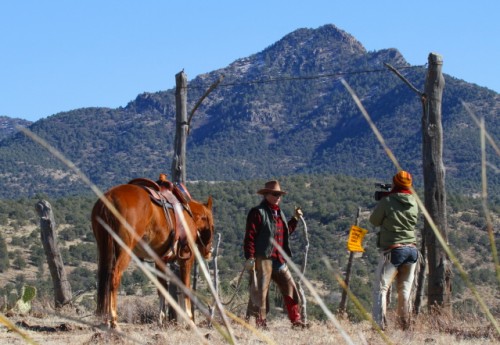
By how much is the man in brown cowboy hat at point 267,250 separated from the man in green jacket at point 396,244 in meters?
0.98

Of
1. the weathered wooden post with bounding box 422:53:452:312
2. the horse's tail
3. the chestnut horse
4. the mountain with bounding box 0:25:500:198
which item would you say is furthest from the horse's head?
the mountain with bounding box 0:25:500:198

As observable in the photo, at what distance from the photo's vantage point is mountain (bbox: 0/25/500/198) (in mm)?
129000

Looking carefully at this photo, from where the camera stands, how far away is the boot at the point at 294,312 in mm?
A: 9656

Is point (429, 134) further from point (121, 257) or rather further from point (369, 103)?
point (369, 103)

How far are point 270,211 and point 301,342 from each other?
200 centimetres

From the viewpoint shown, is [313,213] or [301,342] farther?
[313,213]

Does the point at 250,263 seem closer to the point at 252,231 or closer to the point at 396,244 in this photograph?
the point at 252,231

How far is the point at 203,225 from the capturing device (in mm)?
10688

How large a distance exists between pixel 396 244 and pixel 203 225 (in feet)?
9.12

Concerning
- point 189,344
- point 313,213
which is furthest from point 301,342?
point 313,213

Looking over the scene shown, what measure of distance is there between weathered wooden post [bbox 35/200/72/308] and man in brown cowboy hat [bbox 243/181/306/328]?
4.57 metres

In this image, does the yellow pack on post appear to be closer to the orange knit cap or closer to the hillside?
the orange knit cap

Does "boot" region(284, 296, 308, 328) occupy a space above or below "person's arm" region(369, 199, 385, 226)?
below

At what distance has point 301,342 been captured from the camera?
7.71m
